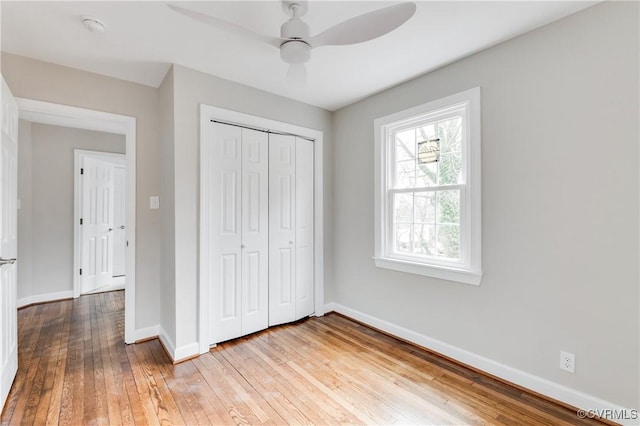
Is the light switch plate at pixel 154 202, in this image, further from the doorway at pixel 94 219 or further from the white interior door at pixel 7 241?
the doorway at pixel 94 219

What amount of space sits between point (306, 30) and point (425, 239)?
77.4 inches

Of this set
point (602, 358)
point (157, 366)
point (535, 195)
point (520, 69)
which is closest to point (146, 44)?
point (157, 366)

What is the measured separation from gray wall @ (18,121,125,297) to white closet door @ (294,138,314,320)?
3.21 m

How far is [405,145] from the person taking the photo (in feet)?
9.64

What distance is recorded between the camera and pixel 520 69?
209 centimetres

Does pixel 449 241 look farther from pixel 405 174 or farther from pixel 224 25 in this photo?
pixel 224 25

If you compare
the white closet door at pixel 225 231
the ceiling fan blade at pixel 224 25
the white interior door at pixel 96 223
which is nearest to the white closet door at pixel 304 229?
the white closet door at pixel 225 231

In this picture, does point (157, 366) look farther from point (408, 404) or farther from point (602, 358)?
point (602, 358)

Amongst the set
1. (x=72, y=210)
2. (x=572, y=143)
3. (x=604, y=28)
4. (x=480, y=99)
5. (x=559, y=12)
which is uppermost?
(x=559, y=12)

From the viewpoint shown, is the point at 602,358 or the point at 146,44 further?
the point at 146,44

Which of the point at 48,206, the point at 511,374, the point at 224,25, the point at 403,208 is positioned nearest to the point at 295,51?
the point at 224,25

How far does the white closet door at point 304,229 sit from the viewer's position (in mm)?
3369

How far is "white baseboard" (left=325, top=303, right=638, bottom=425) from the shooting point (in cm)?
178

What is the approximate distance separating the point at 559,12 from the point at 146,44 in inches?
109
